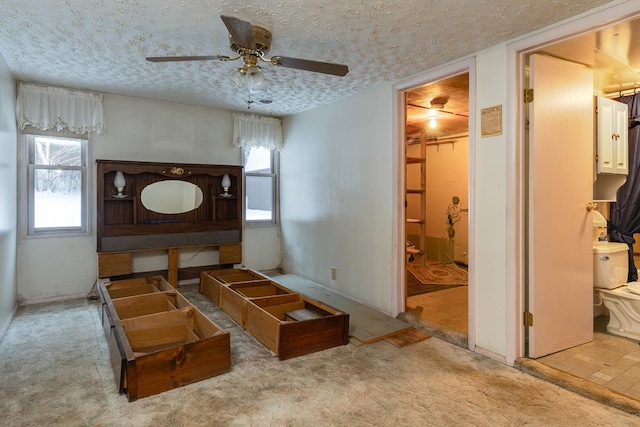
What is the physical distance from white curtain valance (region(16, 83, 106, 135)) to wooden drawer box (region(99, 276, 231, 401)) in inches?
76.8

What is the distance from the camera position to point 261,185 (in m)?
5.44

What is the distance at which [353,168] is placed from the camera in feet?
13.4

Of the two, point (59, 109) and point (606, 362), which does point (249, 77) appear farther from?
point (606, 362)

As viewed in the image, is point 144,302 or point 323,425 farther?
point 144,302

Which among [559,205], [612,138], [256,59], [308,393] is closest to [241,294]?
[308,393]

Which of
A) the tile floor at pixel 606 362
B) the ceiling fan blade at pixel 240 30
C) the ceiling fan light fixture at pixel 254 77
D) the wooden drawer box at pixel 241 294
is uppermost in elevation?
the ceiling fan blade at pixel 240 30

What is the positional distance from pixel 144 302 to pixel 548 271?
10.5ft

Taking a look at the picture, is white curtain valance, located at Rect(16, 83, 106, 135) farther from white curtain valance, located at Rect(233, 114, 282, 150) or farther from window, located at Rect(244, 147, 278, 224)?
window, located at Rect(244, 147, 278, 224)

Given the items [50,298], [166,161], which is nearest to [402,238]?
[166,161]

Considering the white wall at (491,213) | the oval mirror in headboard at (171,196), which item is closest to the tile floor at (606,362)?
the white wall at (491,213)

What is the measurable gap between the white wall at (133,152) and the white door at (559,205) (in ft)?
12.1

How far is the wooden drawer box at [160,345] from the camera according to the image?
2.14 meters

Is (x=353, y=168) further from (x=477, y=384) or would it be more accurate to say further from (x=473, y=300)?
(x=477, y=384)

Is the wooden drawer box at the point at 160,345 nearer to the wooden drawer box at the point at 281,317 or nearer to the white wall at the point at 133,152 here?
the wooden drawer box at the point at 281,317
